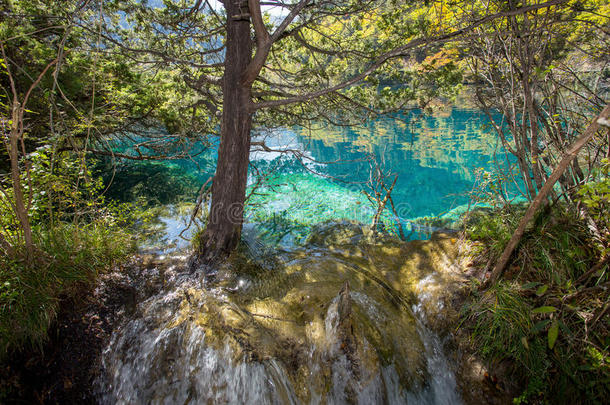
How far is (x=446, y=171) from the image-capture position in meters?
11.2

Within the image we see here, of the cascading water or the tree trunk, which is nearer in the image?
the cascading water

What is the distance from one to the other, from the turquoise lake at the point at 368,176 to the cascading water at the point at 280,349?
1.77 m

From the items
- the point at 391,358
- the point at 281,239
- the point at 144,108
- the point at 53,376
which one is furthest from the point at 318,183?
the point at 53,376

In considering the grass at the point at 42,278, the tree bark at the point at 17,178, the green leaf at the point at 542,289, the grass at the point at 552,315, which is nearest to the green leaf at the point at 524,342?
the grass at the point at 552,315

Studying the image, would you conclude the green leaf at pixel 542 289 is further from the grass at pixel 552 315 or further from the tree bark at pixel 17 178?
the tree bark at pixel 17 178

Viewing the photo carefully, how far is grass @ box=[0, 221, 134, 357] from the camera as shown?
244cm

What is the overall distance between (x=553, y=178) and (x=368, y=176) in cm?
889

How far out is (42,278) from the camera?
2.72 m

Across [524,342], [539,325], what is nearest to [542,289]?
[539,325]

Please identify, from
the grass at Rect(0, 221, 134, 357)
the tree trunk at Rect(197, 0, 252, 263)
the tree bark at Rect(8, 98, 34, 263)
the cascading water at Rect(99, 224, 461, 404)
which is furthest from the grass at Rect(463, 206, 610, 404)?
the grass at Rect(0, 221, 134, 357)

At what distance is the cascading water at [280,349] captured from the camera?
239 centimetres

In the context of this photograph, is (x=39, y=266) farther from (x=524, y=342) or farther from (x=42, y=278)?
(x=524, y=342)

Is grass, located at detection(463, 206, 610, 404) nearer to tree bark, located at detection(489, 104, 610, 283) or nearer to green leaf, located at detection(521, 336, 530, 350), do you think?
green leaf, located at detection(521, 336, 530, 350)

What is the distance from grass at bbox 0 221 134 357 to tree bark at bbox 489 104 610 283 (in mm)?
4320
